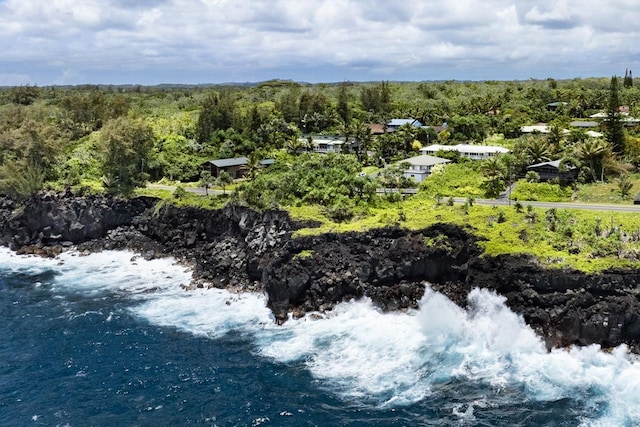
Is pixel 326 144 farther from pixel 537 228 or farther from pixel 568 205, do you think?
pixel 537 228

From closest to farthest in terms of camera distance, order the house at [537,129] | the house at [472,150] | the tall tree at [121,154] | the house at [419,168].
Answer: the tall tree at [121,154] → the house at [419,168] → the house at [472,150] → the house at [537,129]

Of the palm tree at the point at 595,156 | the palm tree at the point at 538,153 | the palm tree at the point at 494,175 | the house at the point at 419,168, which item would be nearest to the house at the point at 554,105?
the palm tree at the point at 538,153

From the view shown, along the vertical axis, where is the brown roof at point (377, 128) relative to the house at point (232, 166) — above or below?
above

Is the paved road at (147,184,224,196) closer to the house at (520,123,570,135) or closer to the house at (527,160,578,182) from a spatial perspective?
the house at (527,160,578,182)

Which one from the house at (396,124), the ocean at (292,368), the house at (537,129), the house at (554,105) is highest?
the house at (554,105)

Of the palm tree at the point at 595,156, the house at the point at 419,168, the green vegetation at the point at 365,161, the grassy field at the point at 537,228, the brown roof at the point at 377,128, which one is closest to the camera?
the grassy field at the point at 537,228

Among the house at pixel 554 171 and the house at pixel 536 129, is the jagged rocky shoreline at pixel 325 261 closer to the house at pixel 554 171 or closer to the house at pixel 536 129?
the house at pixel 554 171
